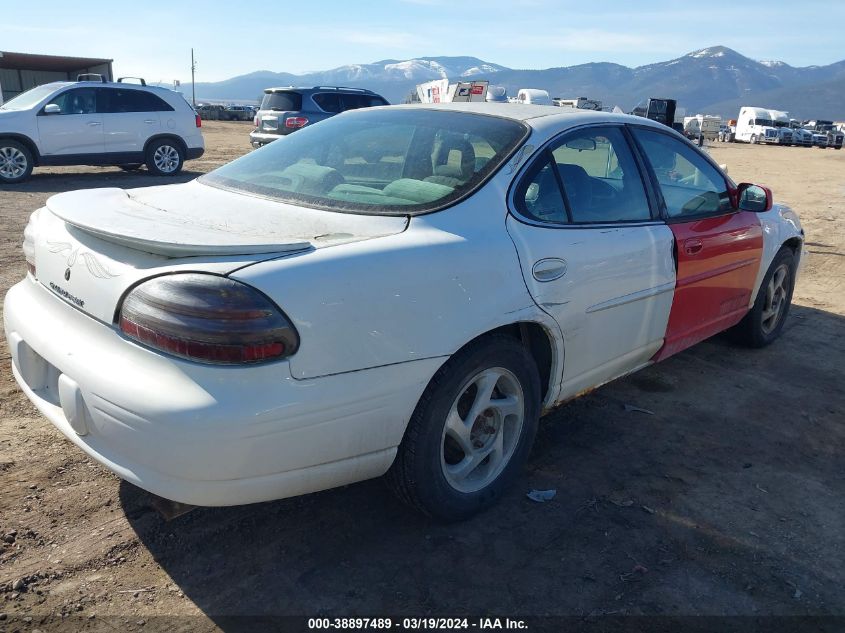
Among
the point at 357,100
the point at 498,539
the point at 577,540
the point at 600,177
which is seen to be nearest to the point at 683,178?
the point at 600,177

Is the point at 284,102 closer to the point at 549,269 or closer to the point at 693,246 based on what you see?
the point at 693,246

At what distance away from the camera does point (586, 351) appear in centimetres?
309

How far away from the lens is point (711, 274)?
12.6 ft

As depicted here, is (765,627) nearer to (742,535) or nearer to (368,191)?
(742,535)

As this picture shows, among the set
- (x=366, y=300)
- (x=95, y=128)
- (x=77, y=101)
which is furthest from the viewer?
(x=95, y=128)

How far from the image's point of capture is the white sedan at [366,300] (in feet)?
6.64

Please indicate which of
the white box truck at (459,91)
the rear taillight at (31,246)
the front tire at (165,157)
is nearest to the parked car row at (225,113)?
the front tire at (165,157)

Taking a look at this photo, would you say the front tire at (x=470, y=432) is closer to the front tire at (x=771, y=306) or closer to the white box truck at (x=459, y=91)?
the front tire at (x=771, y=306)

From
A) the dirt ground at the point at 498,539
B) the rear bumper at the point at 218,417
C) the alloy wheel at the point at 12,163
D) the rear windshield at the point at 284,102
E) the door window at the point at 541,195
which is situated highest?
the rear windshield at the point at 284,102

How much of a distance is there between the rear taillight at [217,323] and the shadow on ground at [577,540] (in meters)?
0.86

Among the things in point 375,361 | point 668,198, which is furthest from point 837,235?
point 375,361

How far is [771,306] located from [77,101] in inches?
466

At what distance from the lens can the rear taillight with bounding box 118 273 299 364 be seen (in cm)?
199

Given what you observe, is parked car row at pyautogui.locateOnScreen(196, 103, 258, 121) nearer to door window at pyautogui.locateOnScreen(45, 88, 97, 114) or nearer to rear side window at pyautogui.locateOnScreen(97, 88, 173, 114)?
rear side window at pyautogui.locateOnScreen(97, 88, 173, 114)
